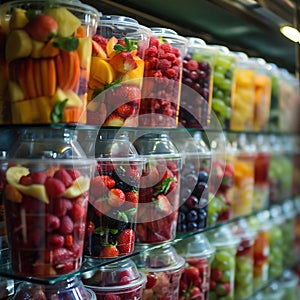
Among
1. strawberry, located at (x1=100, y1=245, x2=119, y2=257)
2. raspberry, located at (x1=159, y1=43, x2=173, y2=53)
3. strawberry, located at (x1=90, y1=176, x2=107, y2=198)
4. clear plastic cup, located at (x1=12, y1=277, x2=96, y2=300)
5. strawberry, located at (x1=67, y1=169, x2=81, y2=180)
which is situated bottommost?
clear plastic cup, located at (x1=12, y1=277, x2=96, y2=300)

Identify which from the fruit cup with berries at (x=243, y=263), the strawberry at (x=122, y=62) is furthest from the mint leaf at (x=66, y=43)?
the fruit cup with berries at (x=243, y=263)

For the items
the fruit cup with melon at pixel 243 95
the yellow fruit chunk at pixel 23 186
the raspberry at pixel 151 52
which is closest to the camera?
the yellow fruit chunk at pixel 23 186

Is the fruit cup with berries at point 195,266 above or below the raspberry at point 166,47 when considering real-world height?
below

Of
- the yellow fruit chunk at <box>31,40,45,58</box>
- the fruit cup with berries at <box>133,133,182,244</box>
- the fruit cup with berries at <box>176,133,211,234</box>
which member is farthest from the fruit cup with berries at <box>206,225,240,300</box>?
the yellow fruit chunk at <box>31,40,45,58</box>

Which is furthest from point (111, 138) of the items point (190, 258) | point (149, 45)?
point (190, 258)

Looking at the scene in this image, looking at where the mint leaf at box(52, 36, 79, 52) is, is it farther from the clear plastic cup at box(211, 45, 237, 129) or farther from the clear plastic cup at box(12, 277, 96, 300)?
the clear plastic cup at box(211, 45, 237, 129)

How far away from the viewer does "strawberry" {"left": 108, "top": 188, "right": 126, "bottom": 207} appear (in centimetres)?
83

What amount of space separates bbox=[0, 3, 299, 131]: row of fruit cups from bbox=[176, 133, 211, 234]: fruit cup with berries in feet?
0.18

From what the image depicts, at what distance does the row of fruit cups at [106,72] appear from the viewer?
715 millimetres

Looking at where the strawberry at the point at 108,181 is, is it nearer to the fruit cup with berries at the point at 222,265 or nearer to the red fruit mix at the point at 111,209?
the red fruit mix at the point at 111,209

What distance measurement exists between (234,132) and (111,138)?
0.54 metres

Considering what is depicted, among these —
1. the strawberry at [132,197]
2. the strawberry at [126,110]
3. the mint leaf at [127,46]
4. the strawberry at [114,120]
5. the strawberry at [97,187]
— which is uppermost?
the mint leaf at [127,46]

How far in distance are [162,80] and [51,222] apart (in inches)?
14.9

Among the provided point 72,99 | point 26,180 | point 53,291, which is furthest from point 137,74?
point 53,291
